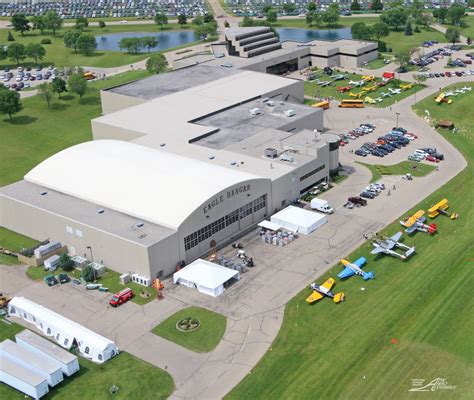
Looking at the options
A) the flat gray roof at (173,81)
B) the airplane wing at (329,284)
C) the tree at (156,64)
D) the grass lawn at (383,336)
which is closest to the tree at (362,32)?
the flat gray roof at (173,81)

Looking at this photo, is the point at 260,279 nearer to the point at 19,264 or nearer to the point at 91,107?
the point at 19,264

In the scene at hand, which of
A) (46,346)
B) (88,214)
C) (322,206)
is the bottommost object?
(46,346)

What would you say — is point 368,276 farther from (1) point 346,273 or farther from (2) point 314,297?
(2) point 314,297

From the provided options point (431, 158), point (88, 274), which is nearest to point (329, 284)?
point (88, 274)

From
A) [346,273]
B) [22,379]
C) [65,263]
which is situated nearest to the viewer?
[22,379]

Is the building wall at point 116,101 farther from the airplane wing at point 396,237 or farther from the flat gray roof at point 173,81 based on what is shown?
the airplane wing at point 396,237

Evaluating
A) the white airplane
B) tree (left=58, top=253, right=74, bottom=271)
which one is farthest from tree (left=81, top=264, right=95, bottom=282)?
the white airplane
